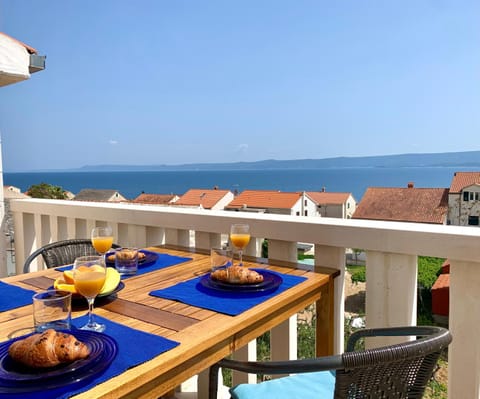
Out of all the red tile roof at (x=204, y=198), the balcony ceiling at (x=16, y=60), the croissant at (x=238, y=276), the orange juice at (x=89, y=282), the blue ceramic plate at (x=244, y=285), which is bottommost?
the red tile roof at (x=204, y=198)

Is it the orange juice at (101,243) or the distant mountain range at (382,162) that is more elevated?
the distant mountain range at (382,162)

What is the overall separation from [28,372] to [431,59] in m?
49.7

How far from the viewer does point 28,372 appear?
76 centimetres

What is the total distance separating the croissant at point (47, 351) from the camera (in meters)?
0.77

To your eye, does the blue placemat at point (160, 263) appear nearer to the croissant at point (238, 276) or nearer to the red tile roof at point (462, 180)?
the croissant at point (238, 276)

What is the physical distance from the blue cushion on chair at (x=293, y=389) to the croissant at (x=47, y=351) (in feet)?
2.18

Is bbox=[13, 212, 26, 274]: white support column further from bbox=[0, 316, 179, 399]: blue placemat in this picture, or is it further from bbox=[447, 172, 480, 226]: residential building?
bbox=[447, 172, 480, 226]: residential building

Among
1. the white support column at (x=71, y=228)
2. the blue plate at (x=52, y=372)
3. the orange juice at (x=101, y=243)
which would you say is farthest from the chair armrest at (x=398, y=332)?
the white support column at (x=71, y=228)

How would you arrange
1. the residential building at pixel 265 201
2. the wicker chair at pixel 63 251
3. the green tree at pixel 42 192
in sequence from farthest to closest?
1. the residential building at pixel 265 201
2. the green tree at pixel 42 192
3. the wicker chair at pixel 63 251

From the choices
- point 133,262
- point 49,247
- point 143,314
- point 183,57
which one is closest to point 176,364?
point 143,314

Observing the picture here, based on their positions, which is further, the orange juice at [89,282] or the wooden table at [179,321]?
the orange juice at [89,282]

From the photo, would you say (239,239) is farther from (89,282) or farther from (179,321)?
(89,282)

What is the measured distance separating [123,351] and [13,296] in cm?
65

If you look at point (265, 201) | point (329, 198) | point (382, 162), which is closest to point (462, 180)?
point (265, 201)
